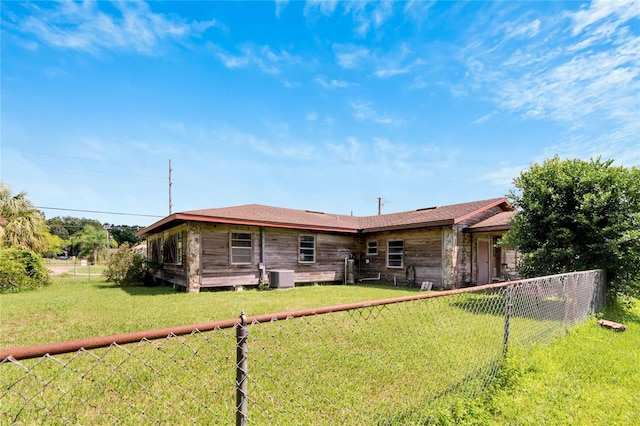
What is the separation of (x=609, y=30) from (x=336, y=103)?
8.27 meters

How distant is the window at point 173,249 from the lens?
518 inches

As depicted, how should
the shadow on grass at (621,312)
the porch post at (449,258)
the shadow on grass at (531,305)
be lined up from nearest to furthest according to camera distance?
the shadow on grass at (531,305)
the shadow on grass at (621,312)
the porch post at (449,258)

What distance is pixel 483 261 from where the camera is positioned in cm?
1381

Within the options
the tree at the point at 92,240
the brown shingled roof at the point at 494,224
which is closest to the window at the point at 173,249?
the brown shingled roof at the point at 494,224

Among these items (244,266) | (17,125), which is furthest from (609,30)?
(17,125)

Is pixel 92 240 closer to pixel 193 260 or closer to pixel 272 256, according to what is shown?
pixel 193 260

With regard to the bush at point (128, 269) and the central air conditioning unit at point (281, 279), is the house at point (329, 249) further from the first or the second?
the bush at point (128, 269)

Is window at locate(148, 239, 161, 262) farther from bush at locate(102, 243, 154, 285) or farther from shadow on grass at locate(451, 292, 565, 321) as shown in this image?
shadow on grass at locate(451, 292, 565, 321)

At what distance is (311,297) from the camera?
33.2 ft

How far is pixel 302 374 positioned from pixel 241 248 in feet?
31.5

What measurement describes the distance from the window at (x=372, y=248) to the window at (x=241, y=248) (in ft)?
19.8

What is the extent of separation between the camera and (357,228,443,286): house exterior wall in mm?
12922

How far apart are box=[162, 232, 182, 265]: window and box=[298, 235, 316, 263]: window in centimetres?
505

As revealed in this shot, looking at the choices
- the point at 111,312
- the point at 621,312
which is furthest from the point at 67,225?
the point at 621,312
